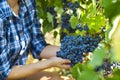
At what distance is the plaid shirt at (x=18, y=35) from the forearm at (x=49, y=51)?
3cm

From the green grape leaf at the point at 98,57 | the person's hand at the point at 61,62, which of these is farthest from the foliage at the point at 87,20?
the person's hand at the point at 61,62

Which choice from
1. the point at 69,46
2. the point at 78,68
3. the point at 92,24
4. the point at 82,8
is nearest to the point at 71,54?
the point at 69,46

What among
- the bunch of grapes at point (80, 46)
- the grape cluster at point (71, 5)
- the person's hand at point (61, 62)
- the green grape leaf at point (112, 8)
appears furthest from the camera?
the grape cluster at point (71, 5)

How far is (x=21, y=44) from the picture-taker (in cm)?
218

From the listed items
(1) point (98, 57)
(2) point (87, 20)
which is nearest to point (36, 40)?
(2) point (87, 20)

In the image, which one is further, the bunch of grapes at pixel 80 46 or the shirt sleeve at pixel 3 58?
the shirt sleeve at pixel 3 58

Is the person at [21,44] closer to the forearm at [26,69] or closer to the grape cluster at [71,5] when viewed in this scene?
the forearm at [26,69]

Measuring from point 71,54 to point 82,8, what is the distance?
673 millimetres

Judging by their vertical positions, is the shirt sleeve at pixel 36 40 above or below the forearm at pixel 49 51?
above

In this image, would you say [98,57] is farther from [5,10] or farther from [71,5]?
[71,5]

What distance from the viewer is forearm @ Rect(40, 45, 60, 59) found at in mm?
2305

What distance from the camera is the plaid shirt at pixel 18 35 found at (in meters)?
2.00

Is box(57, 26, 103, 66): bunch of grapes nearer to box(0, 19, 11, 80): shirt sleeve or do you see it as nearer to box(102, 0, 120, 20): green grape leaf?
box(0, 19, 11, 80): shirt sleeve

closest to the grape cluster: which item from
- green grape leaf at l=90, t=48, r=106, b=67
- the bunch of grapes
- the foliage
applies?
the foliage
